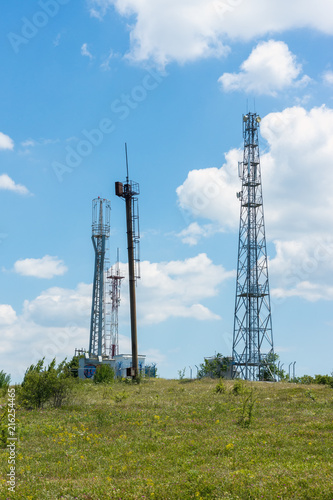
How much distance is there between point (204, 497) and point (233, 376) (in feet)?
133

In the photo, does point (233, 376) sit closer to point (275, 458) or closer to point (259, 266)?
point (259, 266)

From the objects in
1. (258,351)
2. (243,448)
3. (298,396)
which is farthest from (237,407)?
(258,351)

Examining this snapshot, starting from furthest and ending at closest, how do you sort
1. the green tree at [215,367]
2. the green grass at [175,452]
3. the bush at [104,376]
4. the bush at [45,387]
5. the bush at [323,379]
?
1. the green tree at [215,367]
2. the bush at [323,379]
3. the bush at [104,376]
4. the bush at [45,387]
5. the green grass at [175,452]

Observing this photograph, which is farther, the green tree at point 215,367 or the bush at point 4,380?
the green tree at point 215,367

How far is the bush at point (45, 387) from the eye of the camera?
2277cm

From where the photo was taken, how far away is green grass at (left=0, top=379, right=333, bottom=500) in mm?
10172

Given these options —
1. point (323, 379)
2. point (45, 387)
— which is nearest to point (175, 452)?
point (45, 387)

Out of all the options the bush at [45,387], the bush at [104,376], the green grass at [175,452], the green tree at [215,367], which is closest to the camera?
the green grass at [175,452]

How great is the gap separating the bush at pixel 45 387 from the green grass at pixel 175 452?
0.99 m

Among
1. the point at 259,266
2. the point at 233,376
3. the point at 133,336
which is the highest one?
the point at 259,266

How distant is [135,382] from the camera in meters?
36.4

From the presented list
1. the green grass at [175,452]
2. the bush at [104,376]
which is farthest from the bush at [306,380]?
the green grass at [175,452]

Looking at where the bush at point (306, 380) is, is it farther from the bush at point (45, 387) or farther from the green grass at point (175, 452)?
the bush at point (45, 387)

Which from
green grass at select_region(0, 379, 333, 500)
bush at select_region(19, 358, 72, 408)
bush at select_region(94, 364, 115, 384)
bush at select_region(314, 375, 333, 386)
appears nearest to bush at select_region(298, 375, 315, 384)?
bush at select_region(314, 375, 333, 386)
